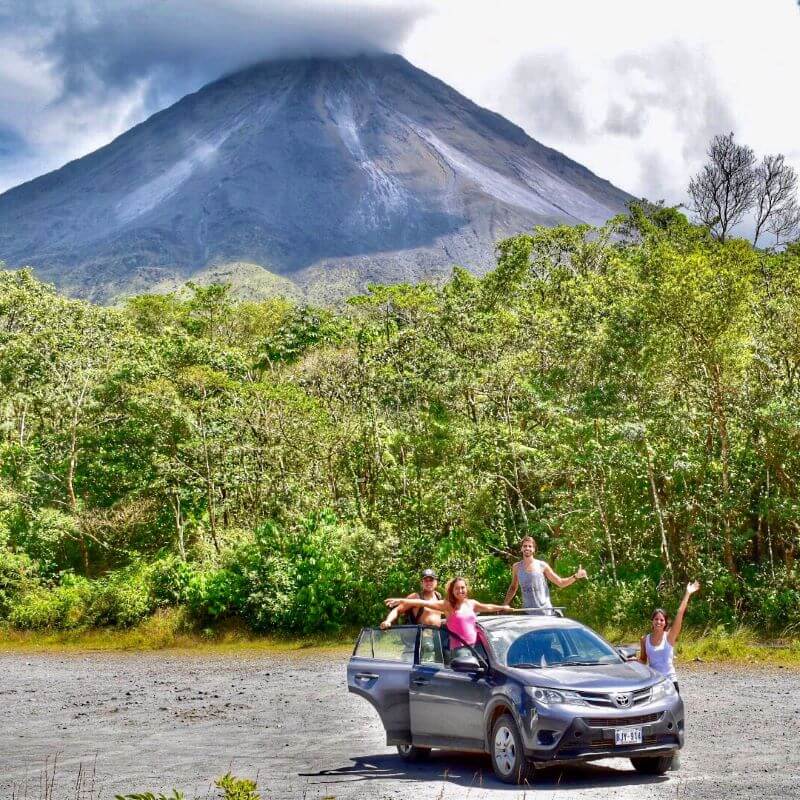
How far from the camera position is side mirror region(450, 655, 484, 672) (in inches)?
408

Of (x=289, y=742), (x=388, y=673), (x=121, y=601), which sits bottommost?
(x=289, y=742)

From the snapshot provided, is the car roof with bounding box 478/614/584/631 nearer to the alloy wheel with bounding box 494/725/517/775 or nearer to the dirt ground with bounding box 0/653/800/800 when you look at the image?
the alloy wheel with bounding box 494/725/517/775

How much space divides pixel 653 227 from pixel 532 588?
46.2 meters

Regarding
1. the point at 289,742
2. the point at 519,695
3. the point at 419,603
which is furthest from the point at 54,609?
the point at 519,695

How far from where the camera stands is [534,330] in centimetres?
2636

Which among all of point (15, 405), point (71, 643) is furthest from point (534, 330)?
point (15, 405)

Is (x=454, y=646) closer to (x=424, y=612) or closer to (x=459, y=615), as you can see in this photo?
(x=459, y=615)

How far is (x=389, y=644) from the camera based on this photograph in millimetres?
11516

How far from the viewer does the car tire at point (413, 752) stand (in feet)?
37.5

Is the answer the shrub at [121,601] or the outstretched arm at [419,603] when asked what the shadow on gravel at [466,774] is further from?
the shrub at [121,601]

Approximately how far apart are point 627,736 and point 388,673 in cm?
275

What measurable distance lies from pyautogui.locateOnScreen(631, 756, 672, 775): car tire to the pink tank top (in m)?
1.83

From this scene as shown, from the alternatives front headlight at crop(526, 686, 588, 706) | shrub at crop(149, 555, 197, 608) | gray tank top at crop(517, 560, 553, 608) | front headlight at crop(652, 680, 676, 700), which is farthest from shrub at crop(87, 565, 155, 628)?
front headlight at crop(652, 680, 676, 700)

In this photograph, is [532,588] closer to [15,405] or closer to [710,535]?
[710,535]
